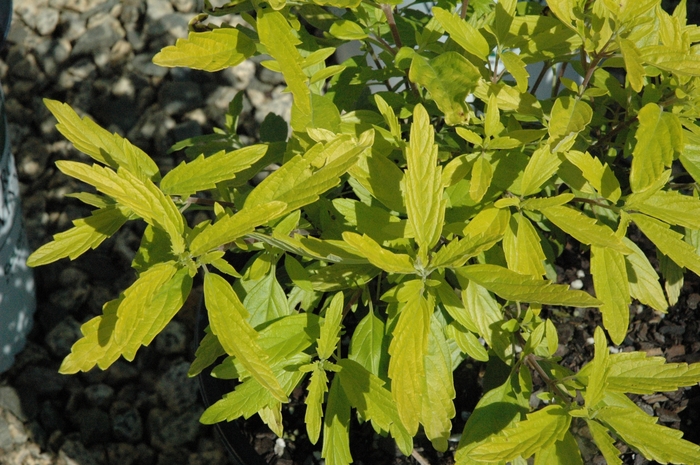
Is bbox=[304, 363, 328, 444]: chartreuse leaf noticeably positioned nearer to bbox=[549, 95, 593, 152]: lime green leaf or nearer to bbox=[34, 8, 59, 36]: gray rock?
bbox=[549, 95, 593, 152]: lime green leaf

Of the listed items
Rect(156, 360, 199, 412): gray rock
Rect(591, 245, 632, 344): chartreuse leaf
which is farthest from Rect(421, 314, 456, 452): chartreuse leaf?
Rect(156, 360, 199, 412): gray rock

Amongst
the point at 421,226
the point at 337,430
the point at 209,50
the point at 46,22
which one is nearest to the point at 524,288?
the point at 421,226

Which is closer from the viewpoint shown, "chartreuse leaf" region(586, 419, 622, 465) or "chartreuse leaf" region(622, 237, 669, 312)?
"chartreuse leaf" region(586, 419, 622, 465)

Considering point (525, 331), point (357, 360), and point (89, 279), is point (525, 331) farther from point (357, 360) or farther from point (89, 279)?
point (89, 279)

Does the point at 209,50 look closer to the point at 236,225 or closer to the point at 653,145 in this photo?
the point at 236,225

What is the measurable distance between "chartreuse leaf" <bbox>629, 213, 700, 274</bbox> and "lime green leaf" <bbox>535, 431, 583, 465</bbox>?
0.94 feet

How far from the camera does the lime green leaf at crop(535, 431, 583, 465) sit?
936 millimetres

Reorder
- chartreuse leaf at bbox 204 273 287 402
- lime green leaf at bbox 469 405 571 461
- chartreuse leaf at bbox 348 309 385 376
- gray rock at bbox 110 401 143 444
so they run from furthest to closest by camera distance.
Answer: gray rock at bbox 110 401 143 444 → chartreuse leaf at bbox 348 309 385 376 → lime green leaf at bbox 469 405 571 461 → chartreuse leaf at bbox 204 273 287 402

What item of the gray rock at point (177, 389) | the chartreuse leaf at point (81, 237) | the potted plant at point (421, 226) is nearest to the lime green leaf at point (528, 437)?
the potted plant at point (421, 226)

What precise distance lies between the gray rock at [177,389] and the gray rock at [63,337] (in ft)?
0.87

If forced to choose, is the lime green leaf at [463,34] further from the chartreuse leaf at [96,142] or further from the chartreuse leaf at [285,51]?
the chartreuse leaf at [96,142]

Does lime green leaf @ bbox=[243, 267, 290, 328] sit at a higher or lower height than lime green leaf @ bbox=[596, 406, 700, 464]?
lower

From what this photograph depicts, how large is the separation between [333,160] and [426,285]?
8.3 inches

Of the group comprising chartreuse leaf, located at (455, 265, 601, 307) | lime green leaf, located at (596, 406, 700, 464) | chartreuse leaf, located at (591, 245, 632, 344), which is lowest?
lime green leaf, located at (596, 406, 700, 464)
